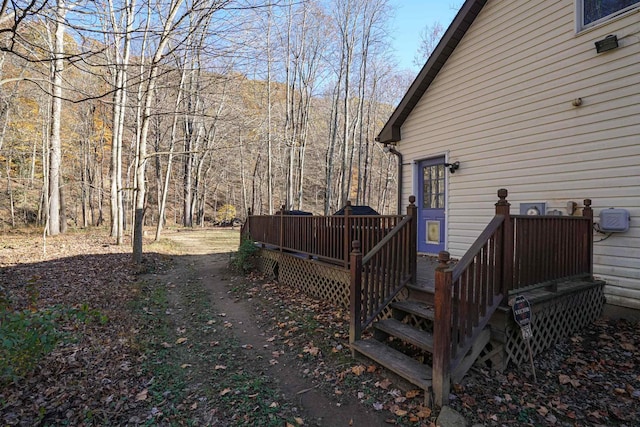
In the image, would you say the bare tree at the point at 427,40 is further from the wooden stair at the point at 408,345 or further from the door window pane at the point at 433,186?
the wooden stair at the point at 408,345

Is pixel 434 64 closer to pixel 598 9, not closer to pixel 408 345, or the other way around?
pixel 598 9

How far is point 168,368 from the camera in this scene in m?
3.46

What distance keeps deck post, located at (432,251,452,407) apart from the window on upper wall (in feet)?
15.3

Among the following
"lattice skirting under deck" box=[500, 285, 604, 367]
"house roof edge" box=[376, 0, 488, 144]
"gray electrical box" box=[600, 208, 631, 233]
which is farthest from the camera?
"house roof edge" box=[376, 0, 488, 144]

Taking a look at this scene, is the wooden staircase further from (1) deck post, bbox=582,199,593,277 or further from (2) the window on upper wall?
(2) the window on upper wall

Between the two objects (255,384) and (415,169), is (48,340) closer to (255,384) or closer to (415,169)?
(255,384)

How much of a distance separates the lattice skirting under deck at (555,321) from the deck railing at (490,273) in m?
0.27

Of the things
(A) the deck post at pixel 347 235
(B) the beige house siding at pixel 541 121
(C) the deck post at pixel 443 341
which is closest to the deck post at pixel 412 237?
(A) the deck post at pixel 347 235

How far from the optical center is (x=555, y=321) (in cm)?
361

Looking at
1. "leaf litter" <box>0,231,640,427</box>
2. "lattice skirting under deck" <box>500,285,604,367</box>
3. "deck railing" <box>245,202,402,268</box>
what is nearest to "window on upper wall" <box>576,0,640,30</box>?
"lattice skirting under deck" <box>500,285,604,367</box>

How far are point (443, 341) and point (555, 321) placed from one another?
2.01 m

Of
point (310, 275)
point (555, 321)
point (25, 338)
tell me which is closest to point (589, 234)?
point (555, 321)

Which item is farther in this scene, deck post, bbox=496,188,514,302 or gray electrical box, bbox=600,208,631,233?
gray electrical box, bbox=600,208,631,233

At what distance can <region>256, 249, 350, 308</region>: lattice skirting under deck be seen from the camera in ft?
17.0
